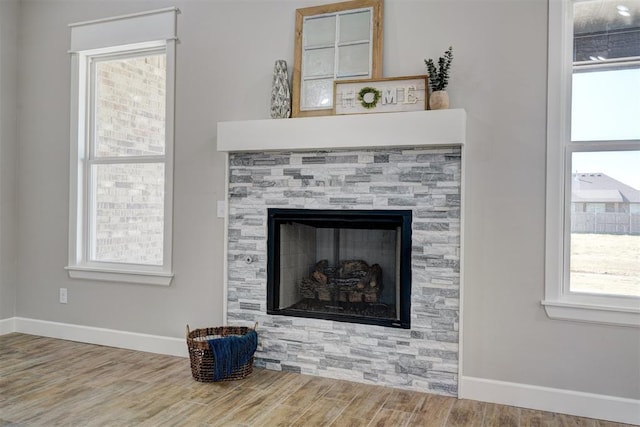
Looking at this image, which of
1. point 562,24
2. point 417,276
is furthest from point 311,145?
point 562,24

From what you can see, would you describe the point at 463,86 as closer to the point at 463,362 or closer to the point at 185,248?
the point at 463,362

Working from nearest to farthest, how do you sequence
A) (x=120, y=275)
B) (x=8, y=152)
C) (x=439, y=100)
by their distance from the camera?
(x=439, y=100)
(x=120, y=275)
(x=8, y=152)

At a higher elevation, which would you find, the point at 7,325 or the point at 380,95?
the point at 380,95

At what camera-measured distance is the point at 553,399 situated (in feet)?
8.90

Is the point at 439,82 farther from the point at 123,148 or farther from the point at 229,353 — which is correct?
the point at 123,148

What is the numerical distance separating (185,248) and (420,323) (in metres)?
1.76

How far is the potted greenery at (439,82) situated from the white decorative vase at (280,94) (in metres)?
0.91

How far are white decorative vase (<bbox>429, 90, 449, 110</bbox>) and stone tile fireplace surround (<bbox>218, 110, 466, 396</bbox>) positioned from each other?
79 mm

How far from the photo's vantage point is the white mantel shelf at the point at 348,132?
2.79 metres

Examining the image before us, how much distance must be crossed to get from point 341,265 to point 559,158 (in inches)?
57.6

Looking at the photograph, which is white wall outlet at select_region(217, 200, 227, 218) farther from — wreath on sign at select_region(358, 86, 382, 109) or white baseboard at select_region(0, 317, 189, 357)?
wreath on sign at select_region(358, 86, 382, 109)

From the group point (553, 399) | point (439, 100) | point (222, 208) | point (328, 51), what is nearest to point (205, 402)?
point (222, 208)

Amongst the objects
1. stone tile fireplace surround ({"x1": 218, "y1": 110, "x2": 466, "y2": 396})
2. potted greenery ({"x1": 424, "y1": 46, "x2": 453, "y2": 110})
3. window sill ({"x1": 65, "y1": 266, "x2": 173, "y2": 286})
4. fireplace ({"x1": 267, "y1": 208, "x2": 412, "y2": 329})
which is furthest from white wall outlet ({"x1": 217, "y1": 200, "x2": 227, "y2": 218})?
potted greenery ({"x1": 424, "y1": 46, "x2": 453, "y2": 110})

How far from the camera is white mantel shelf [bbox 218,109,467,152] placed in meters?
2.79
